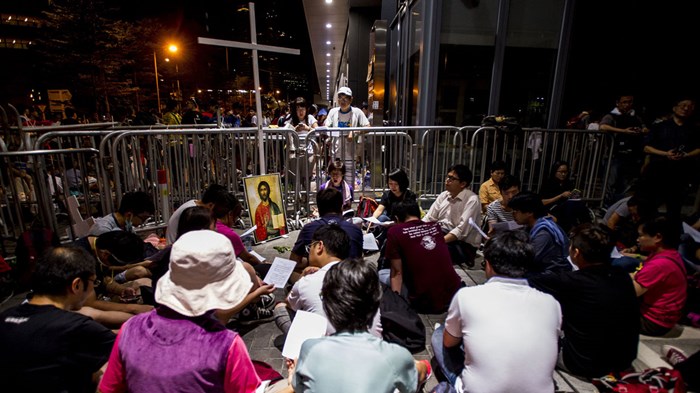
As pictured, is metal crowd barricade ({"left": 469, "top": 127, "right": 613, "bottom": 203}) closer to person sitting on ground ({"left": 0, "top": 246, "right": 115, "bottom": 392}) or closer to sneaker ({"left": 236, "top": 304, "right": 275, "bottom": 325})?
sneaker ({"left": 236, "top": 304, "right": 275, "bottom": 325})

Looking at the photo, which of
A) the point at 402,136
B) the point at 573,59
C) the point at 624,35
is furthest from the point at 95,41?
the point at 624,35

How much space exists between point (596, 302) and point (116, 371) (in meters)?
3.00

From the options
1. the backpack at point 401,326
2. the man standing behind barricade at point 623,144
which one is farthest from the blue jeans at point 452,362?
the man standing behind barricade at point 623,144

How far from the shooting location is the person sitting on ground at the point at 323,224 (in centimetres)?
350

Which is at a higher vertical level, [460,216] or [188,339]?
[188,339]

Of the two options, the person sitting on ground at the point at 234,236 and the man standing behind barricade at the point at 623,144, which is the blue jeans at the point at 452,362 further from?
the man standing behind barricade at the point at 623,144

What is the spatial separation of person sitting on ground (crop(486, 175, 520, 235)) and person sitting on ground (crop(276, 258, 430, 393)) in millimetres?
3675

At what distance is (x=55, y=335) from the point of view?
1.80 metres

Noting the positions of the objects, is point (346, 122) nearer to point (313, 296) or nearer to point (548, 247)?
point (548, 247)

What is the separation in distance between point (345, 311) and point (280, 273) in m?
1.53

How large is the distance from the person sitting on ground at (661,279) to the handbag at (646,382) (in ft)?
3.03

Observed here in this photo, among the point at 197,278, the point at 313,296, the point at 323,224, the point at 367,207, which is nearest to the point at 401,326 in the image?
the point at 313,296

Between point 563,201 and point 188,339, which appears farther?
point 563,201

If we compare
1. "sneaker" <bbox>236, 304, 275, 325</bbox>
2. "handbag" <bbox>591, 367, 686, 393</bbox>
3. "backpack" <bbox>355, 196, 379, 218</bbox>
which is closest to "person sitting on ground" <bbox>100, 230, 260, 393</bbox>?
"sneaker" <bbox>236, 304, 275, 325</bbox>
